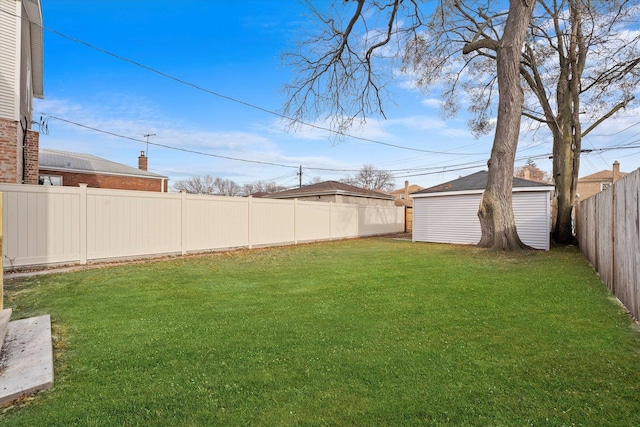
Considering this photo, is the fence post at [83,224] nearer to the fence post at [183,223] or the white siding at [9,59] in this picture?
the fence post at [183,223]

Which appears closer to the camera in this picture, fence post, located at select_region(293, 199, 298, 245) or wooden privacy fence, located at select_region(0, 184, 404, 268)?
wooden privacy fence, located at select_region(0, 184, 404, 268)

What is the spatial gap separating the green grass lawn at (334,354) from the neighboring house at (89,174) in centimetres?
1320

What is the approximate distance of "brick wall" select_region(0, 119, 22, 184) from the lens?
814 centimetres

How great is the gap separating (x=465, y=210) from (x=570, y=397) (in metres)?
13.3

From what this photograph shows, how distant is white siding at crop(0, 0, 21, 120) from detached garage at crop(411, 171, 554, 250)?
14421 millimetres

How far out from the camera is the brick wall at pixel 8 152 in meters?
8.14

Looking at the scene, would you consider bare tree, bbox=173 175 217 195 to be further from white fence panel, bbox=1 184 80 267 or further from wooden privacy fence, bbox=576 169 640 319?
wooden privacy fence, bbox=576 169 640 319

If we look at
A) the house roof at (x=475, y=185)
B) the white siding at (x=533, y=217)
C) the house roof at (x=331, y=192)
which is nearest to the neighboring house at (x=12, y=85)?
the house roof at (x=331, y=192)

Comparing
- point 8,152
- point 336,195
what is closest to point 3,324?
point 8,152

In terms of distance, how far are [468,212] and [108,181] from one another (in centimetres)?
1796

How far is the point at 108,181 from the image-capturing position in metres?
18.2

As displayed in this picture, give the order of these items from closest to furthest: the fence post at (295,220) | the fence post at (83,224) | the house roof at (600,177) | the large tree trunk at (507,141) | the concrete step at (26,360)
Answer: the concrete step at (26,360), the fence post at (83,224), the large tree trunk at (507,141), the fence post at (295,220), the house roof at (600,177)

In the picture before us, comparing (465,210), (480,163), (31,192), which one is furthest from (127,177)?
(480,163)

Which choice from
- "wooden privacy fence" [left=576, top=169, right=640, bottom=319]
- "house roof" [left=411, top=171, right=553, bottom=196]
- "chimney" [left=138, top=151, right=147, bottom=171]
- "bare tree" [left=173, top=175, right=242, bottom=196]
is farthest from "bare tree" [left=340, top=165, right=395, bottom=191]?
"wooden privacy fence" [left=576, top=169, right=640, bottom=319]
